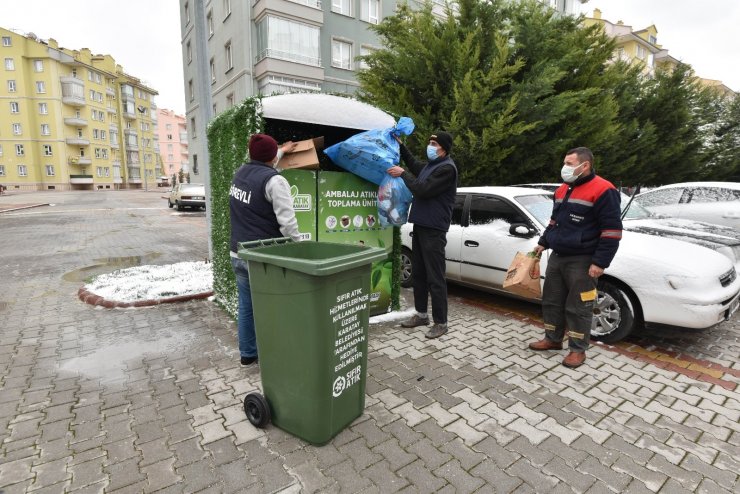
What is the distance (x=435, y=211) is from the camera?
169 inches

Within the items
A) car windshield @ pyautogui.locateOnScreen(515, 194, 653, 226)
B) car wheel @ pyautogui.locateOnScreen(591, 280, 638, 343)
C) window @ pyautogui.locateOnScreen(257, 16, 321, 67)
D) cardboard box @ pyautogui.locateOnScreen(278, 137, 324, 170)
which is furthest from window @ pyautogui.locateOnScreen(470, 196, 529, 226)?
window @ pyautogui.locateOnScreen(257, 16, 321, 67)

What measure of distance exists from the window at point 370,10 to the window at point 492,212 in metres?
21.5

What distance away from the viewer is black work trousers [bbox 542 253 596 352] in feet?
12.3

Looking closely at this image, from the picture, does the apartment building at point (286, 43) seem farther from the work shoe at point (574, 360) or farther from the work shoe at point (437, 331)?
the work shoe at point (574, 360)

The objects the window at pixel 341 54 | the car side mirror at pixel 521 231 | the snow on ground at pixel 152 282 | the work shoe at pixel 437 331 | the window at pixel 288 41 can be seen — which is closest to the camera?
the work shoe at pixel 437 331

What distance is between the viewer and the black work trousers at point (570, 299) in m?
3.76

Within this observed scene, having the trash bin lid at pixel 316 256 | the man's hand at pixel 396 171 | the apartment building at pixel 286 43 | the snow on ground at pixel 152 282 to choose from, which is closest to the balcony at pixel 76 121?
the apartment building at pixel 286 43

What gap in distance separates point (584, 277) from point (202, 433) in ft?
11.0

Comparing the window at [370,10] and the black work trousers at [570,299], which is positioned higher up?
the window at [370,10]

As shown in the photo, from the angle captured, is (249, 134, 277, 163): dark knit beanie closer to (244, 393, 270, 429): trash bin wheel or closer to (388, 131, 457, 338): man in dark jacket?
(388, 131, 457, 338): man in dark jacket

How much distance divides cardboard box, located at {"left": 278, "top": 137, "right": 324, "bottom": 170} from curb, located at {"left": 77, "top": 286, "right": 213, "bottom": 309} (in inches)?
102

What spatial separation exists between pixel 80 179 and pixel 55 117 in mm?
8058

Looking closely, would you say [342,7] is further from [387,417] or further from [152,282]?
[387,417]

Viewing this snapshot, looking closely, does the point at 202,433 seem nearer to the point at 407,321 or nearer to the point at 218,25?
the point at 407,321
